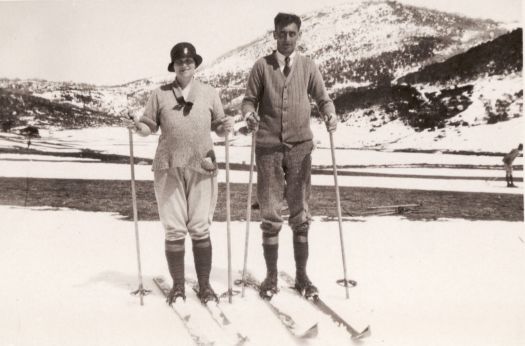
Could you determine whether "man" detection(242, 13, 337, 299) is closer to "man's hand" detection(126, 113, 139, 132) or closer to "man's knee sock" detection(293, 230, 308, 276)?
"man's knee sock" detection(293, 230, 308, 276)

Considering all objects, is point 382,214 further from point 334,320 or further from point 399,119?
point 334,320

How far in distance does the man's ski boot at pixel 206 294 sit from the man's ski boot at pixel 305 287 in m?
0.54

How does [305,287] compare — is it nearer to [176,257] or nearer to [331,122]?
[176,257]

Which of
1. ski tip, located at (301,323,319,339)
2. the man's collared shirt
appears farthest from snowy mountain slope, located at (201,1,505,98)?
ski tip, located at (301,323,319,339)

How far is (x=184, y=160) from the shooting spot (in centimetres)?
289

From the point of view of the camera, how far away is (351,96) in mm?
5480

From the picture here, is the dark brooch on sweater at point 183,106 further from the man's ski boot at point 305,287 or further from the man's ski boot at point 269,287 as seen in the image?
the man's ski boot at point 305,287

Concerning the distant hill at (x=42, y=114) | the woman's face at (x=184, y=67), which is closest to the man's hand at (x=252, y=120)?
the woman's face at (x=184, y=67)

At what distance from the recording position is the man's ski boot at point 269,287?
307 centimetres

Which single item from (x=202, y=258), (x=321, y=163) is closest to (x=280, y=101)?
(x=202, y=258)

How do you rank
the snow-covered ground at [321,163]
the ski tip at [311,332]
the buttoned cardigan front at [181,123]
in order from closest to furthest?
the ski tip at [311,332] < the buttoned cardigan front at [181,123] < the snow-covered ground at [321,163]

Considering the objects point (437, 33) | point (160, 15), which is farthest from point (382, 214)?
point (160, 15)

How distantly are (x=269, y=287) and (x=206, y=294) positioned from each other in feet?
1.31

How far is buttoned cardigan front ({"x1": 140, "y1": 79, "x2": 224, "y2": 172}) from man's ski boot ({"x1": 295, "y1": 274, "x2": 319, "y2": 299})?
37.6 inches
